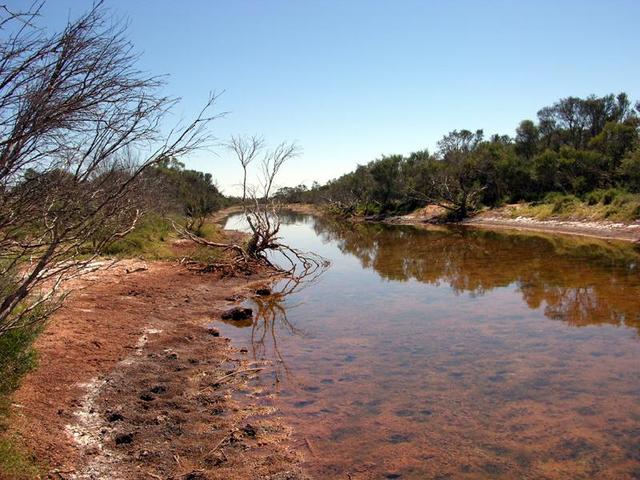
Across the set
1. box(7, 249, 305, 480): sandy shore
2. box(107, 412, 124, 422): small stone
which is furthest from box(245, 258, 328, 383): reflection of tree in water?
box(107, 412, 124, 422): small stone

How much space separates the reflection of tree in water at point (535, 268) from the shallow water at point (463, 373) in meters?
0.10

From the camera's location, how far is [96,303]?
11.7 meters

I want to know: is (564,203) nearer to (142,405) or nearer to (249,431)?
(249,431)

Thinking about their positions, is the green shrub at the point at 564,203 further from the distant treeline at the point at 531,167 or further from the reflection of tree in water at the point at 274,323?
the reflection of tree in water at the point at 274,323

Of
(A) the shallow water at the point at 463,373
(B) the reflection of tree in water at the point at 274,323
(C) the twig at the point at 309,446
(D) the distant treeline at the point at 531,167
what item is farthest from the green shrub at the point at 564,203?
(C) the twig at the point at 309,446

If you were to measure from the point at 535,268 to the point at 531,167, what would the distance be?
27.6 metres

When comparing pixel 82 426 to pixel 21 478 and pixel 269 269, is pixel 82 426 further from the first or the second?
pixel 269 269

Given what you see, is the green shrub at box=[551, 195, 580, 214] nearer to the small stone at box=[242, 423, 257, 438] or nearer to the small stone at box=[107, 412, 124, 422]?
the small stone at box=[242, 423, 257, 438]

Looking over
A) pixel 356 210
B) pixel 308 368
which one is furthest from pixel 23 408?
pixel 356 210

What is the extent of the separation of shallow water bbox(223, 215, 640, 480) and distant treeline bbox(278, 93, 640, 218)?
13267 mm

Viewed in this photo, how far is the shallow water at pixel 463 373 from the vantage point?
590 centimetres

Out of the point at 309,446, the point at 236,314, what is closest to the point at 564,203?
the point at 236,314

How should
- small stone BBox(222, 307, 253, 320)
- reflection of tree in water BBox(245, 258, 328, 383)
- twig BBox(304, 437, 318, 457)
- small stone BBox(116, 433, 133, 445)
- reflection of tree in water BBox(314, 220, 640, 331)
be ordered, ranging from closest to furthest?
1. small stone BBox(116, 433, 133, 445)
2. twig BBox(304, 437, 318, 457)
3. reflection of tree in water BBox(245, 258, 328, 383)
4. small stone BBox(222, 307, 253, 320)
5. reflection of tree in water BBox(314, 220, 640, 331)

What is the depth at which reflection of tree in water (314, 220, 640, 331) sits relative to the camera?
13.1 meters
